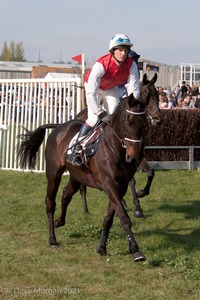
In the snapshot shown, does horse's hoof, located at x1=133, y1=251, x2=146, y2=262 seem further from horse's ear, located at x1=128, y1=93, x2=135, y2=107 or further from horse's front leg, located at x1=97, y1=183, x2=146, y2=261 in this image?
horse's ear, located at x1=128, y1=93, x2=135, y2=107

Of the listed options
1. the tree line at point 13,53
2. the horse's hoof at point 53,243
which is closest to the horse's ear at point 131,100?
the horse's hoof at point 53,243

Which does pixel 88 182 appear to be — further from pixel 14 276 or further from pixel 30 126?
pixel 30 126

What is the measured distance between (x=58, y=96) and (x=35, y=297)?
8651mm

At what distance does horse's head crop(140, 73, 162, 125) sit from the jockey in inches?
7.0

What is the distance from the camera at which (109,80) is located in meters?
7.55

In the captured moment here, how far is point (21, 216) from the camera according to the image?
9531mm

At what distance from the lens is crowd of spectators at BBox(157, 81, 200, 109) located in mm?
17991

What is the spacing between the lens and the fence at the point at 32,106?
13.7m

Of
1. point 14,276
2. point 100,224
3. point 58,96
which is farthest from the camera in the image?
point 58,96

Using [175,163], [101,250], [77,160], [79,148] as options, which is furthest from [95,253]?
[175,163]

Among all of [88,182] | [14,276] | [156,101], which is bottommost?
[14,276]

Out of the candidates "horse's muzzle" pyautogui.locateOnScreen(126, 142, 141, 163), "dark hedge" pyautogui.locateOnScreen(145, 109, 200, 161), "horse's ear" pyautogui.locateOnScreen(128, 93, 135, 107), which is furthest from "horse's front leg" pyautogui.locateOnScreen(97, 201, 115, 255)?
"dark hedge" pyautogui.locateOnScreen(145, 109, 200, 161)

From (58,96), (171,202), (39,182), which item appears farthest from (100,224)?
(58,96)

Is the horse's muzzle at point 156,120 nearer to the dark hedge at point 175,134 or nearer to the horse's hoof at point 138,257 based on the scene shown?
the horse's hoof at point 138,257
